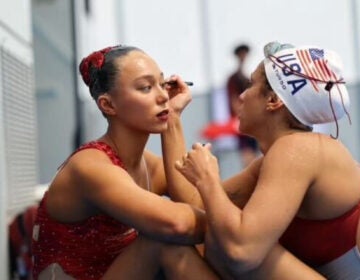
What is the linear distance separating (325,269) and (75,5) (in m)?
3.49

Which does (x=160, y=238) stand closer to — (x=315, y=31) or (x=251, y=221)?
(x=251, y=221)

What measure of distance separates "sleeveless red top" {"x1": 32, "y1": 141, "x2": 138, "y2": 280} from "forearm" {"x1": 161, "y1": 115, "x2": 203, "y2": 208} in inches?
6.5

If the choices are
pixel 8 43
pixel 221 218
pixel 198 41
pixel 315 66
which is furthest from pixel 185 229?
pixel 198 41

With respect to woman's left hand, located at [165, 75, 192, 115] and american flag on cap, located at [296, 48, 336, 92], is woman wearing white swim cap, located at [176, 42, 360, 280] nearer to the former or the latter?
american flag on cap, located at [296, 48, 336, 92]

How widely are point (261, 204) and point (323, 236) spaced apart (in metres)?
0.22

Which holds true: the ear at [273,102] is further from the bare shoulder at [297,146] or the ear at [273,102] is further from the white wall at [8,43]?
the white wall at [8,43]

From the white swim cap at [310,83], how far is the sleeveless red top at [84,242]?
0.43 meters

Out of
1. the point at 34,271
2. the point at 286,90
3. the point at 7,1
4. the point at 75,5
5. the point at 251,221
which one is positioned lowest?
the point at 34,271

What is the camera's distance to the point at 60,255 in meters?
1.80

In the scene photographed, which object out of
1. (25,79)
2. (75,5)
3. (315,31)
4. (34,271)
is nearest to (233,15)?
(315,31)

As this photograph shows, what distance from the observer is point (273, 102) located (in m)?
1.72

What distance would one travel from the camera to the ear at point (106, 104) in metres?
1.80

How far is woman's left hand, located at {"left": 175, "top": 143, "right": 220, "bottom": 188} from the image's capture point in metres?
1.61

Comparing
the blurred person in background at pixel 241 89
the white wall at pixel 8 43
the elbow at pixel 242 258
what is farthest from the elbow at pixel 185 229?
the blurred person in background at pixel 241 89
